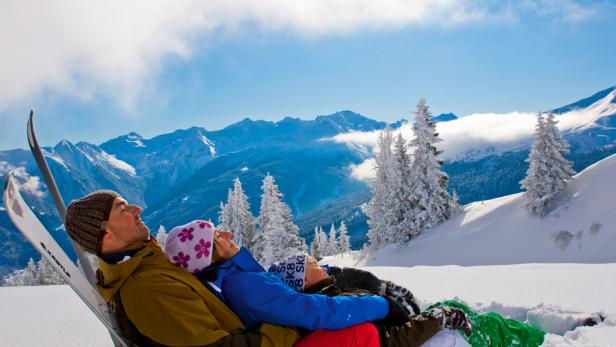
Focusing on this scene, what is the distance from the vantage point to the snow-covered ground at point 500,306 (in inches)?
224

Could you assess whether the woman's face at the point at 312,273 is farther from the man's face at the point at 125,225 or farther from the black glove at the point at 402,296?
the man's face at the point at 125,225

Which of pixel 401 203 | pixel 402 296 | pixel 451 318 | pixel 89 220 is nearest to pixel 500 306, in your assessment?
pixel 451 318

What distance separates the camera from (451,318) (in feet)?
14.0

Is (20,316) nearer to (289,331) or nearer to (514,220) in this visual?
(289,331)

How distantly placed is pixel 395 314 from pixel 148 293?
2258 mm

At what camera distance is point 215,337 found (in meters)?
3.07

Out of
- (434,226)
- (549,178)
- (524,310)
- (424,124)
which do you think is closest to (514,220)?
(549,178)

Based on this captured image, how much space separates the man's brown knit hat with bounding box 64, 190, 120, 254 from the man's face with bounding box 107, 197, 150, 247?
44mm

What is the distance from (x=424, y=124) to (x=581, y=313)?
110 ft

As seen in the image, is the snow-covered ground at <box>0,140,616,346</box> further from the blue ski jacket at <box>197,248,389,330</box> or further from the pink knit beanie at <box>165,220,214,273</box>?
the pink knit beanie at <box>165,220,214,273</box>

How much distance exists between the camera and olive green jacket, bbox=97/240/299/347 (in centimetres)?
303

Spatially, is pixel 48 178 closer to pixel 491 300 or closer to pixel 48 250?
pixel 48 250

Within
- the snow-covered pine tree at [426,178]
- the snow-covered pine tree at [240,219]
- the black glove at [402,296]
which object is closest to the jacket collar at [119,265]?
the black glove at [402,296]

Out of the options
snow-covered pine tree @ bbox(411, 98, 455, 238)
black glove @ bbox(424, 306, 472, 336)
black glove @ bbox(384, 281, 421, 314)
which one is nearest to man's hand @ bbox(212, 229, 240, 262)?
black glove @ bbox(384, 281, 421, 314)
